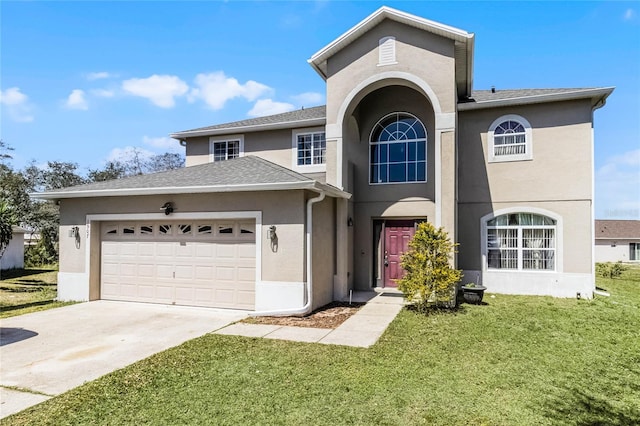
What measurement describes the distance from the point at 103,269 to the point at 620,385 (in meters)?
12.7

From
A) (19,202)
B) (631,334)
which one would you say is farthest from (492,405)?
(19,202)

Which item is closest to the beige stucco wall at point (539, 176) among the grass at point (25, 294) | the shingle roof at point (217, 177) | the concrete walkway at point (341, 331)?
the concrete walkway at point (341, 331)

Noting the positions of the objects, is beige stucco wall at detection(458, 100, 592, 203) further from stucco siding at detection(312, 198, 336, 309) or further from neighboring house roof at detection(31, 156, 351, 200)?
stucco siding at detection(312, 198, 336, 309)

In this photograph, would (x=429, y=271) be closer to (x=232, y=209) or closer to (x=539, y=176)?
(x=232, y=209)

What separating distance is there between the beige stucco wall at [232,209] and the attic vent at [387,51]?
5.32 meters

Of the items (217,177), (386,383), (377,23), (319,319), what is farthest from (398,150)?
(386,383)

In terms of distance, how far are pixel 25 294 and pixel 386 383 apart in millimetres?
14052

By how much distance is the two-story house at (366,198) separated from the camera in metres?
9.95

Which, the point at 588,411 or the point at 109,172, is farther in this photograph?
the point at 109,172

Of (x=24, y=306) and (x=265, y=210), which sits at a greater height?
(x=265, y=210)

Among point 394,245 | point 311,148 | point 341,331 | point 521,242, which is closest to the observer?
point 341,331

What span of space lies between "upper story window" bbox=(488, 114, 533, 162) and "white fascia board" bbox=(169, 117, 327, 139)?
6.03 m

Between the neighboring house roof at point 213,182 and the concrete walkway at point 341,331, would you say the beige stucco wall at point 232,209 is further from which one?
the concrete walkway at point 341,331

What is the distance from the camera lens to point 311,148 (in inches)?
563
